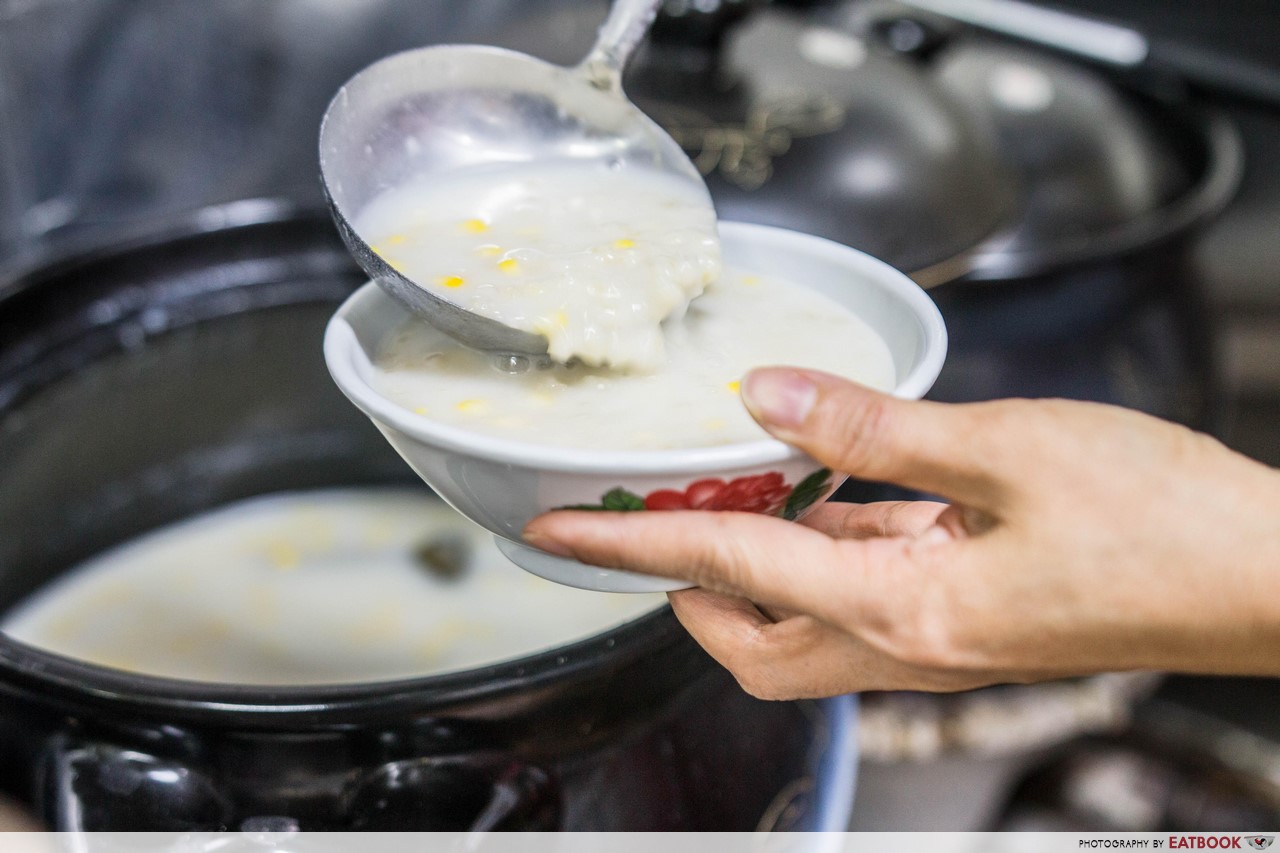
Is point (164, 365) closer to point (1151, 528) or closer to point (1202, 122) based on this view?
point (1151, 528)

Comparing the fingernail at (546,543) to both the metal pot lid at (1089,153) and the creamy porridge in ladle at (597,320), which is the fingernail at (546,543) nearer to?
the creamy porridge in ladle at (597,320)

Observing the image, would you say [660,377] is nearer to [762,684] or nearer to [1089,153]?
[762,684]

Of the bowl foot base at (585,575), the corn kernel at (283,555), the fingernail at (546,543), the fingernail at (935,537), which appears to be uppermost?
the fingernail at (546,543)

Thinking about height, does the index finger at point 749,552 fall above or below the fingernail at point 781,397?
below

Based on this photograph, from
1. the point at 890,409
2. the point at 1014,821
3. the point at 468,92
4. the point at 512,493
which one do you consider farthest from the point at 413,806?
the point at 1014,821

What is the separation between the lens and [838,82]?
1.30 metres

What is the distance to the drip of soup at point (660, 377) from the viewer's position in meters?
0.68

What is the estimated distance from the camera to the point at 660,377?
724 millimetres

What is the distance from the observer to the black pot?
0.72 m

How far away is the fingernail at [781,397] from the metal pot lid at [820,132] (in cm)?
56

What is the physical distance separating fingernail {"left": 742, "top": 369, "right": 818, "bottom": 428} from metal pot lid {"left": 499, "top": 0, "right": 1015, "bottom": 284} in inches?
22.2

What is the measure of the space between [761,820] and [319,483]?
2.43ft

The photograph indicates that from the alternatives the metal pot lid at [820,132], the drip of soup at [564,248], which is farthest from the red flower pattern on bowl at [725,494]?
the metal pot lid at [820,132]

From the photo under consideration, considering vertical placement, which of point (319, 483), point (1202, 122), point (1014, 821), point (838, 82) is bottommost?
point (1014, 821)
